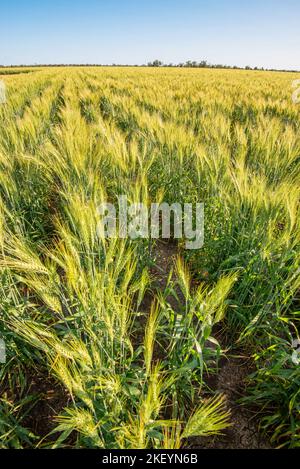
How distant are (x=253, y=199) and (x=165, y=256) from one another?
0.70 metres

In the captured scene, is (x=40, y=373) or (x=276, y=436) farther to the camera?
(x=40, y=373)

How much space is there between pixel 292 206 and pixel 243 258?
358 mm

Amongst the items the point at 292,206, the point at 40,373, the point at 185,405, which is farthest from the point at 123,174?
the point at 185,405

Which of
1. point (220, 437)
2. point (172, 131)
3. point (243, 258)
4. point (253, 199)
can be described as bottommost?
point (220, 437)

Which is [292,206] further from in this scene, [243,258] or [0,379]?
[0,379]

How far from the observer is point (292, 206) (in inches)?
45.5

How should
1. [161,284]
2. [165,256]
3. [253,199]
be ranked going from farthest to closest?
1. [165,256]
2. [161,284]
3. [253,199]
